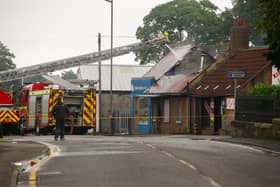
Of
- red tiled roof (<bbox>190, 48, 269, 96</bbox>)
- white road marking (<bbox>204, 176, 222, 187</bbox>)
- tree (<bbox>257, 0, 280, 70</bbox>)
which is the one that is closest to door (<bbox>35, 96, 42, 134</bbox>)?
red tiled roof (<bbox>190, 48, 269, 96</bbox>)

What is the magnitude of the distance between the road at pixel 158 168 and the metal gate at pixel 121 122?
4006 centimetres

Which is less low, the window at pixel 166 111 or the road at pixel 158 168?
the window at pixel 166 111

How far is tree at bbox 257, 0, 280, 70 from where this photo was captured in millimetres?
18000

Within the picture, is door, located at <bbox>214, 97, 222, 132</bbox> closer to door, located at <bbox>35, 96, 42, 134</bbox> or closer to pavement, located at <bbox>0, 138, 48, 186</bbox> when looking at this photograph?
door, located at <bbox>35, 96, 42, 134</bbox>

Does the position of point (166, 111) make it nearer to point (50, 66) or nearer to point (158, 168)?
point (50, 66)

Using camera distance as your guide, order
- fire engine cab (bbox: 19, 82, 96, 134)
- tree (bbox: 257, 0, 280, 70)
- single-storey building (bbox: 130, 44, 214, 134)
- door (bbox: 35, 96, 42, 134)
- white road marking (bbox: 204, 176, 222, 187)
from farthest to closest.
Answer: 1. single-storey building (bbox: 130, 44, 214, 134)
2. door (bbox: 35, 96, 42, 134)
3. fire engine cab (bbox: 19, 82, 96, 134)
4. tree (bbox: 257, 0, 280, 70)
5. white road marking (bbox: 204, 176, 222, 187)

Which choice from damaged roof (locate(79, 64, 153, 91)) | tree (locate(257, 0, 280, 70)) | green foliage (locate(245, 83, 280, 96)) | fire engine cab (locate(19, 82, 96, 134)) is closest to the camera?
tree (locate(257, 0, 280, 70))

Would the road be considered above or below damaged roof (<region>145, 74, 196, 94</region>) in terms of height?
below

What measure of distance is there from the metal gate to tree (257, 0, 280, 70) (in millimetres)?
41168

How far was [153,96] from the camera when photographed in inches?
2083

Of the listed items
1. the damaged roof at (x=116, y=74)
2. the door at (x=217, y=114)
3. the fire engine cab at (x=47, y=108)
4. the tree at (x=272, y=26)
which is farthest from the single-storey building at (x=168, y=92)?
the tree at (x=272, y=26)

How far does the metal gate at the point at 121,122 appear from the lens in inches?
2422

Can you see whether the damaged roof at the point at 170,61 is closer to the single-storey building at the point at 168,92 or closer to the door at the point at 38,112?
the single-storey building at the point at 168,92

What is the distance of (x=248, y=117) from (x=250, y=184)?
19079mm
